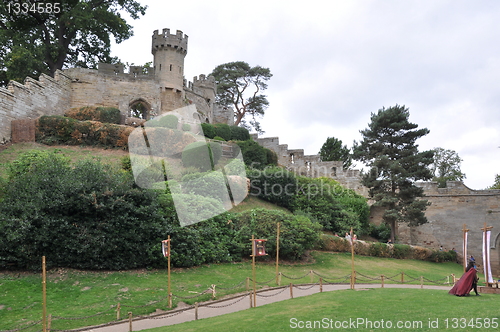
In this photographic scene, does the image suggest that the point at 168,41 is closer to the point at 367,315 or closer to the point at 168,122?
the point at 168,122

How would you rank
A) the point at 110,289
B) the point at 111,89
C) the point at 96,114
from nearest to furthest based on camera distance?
the point at 110,289 < the point at 96,114 < the point at 111,89

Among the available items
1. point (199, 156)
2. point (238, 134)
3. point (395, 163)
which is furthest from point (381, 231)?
point (199, 156)

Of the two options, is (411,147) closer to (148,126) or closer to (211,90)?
(148,126)

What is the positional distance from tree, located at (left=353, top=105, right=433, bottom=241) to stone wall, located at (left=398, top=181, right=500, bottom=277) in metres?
3.56

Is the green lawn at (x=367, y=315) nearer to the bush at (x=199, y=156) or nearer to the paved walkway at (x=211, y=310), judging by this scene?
the paved walkway at (x=211, y=310)

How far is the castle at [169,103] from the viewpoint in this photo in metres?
28.5

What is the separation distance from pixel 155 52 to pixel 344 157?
22.6 m

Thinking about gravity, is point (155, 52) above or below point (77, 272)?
above

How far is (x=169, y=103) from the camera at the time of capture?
1309 inches

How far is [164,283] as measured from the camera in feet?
44.2

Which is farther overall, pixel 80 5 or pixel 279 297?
pixel 80 5

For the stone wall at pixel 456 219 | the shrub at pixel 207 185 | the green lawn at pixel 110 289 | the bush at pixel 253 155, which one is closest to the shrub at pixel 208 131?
the bush at pixel 253 155

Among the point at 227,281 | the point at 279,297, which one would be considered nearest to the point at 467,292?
the point at 279,297

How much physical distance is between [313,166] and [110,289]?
25909 mm
